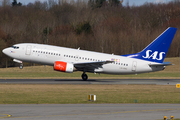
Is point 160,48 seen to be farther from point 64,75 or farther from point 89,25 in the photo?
point 89,25

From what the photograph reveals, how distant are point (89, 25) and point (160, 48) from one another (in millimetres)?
73087

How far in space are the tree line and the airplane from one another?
44664 millimetres

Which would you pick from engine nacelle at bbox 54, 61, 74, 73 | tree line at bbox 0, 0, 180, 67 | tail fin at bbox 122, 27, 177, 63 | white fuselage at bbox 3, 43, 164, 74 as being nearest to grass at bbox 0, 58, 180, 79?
white fuselage at bbox 3, 43, 164, 74

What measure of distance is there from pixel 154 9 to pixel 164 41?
117m

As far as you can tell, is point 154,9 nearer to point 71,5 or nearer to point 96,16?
point 96,16

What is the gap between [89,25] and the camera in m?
114

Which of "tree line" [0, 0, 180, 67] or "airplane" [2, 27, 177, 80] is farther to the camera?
"tree line" [0, 0, 180, 67]

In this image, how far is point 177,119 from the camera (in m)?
16.5

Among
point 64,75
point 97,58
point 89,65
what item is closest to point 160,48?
point 97,58

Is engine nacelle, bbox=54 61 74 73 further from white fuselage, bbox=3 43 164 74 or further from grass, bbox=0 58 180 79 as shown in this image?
grass, bbox=0 58 180 79

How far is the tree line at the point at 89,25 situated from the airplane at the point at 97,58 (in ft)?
147

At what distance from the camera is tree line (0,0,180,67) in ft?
332

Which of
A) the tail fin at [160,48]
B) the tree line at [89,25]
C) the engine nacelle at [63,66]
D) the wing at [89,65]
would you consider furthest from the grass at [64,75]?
the tree line at [89,25]

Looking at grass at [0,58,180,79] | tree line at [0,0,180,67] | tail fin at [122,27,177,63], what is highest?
tree line at [0,0,180,67]
